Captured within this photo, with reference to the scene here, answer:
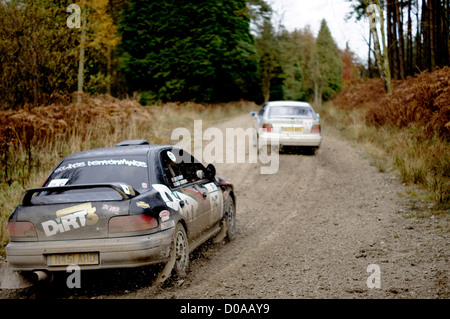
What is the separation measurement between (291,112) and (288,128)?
74cm

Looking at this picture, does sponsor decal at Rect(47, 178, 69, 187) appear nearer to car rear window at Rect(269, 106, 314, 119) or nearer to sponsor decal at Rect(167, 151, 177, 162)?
sponsor decal at Rect(167, 151, 177, 162)

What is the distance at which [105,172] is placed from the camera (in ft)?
Result: 16.0

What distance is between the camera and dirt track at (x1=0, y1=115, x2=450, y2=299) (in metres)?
4.46

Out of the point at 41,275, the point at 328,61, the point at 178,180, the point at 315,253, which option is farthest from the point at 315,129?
the point at 328,61

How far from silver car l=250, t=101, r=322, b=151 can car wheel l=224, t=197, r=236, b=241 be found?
6.95 m

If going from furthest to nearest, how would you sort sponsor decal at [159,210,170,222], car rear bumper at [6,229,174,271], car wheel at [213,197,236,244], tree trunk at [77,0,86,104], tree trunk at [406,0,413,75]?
tree trunk at [406,0,413,75] → tree trunk at [77,0,86,104] → car wheel at [213,197,236,244] → sponsor decal at [159,210,170,222] → car rear bumper at [6,229,174,271]

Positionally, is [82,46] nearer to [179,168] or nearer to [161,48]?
[179,168]

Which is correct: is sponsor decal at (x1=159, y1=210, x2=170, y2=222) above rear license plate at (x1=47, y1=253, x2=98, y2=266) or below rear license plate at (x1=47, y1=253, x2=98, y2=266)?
above

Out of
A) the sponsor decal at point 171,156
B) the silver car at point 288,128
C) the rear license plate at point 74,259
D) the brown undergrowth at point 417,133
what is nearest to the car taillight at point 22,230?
the rear license plate at point 74,259

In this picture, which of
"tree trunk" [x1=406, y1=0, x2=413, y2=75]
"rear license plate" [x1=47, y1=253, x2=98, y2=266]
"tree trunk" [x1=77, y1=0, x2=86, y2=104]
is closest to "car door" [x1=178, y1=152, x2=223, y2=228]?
"rear license plate" [x1=47, y1=253, x2=98, y2=266]

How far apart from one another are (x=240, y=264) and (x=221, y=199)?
4.06ft
